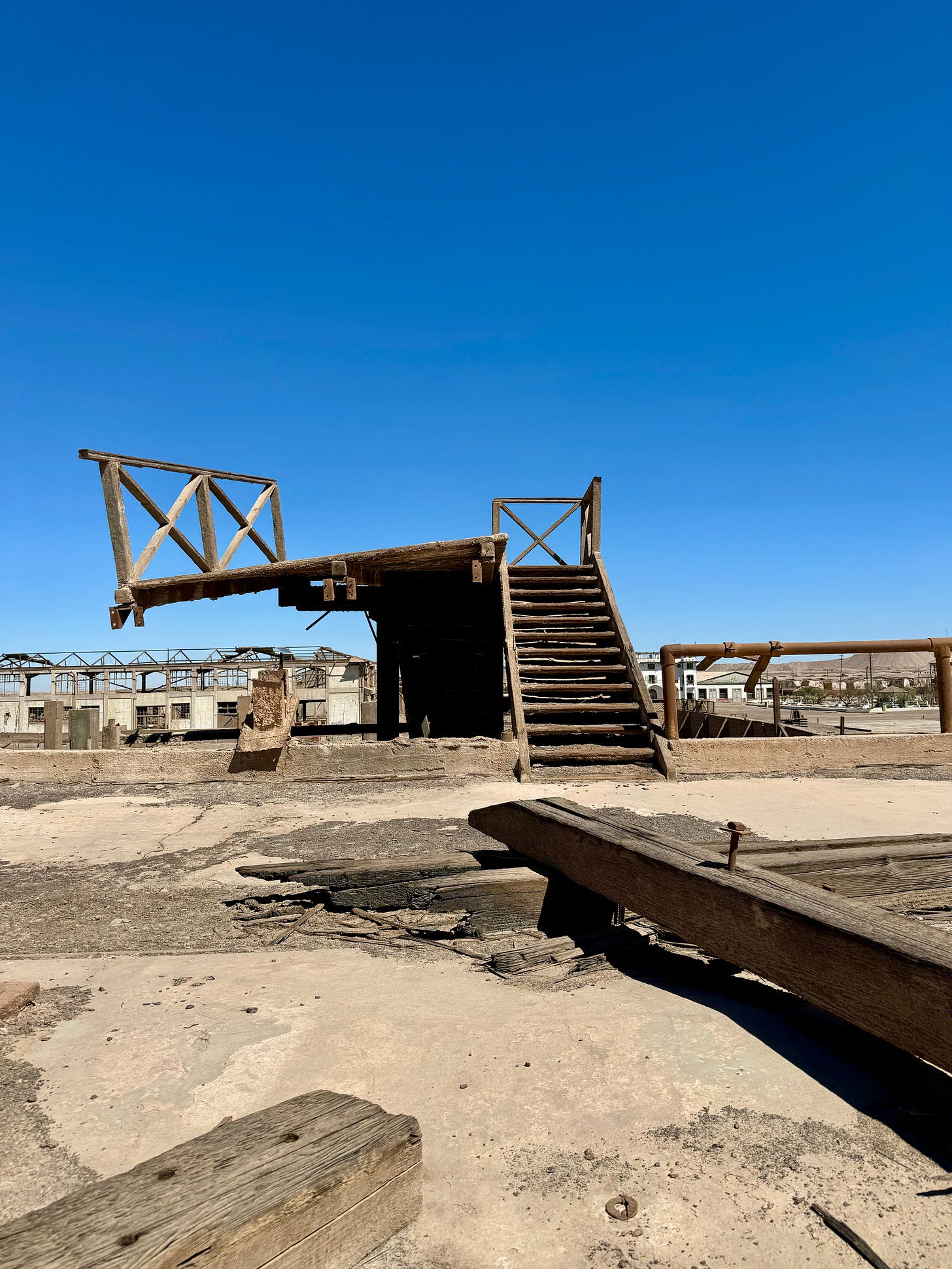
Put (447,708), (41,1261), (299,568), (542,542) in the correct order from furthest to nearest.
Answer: (447,708) < (542,542) < (299,568) < (41,1261)

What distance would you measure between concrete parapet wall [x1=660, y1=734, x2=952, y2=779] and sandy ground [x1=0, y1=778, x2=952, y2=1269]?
17.0 feet

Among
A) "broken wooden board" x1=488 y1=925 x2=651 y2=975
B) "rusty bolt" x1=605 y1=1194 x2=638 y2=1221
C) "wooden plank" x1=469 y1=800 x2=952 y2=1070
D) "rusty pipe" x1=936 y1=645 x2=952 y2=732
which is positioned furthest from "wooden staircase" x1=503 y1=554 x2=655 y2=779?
"rusty bolt" x1=605 y1=1194 x2=638 y2=1221

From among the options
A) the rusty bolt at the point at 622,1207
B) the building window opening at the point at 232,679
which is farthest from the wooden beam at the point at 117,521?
the building window opening at the point at 232,679

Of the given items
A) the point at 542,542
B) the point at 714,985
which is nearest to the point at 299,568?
the point at 542,542

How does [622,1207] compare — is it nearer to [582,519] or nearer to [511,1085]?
[511,1085]

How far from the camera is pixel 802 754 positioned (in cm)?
816

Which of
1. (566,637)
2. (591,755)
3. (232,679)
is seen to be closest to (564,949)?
(591,755)

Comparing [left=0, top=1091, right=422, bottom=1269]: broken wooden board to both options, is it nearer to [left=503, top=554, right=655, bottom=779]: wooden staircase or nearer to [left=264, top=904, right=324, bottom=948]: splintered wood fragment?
[left=264, top=904, right=324, bottom=948]: splintered wood fragment

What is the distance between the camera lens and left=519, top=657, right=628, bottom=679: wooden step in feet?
29.7

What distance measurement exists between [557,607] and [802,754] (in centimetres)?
383

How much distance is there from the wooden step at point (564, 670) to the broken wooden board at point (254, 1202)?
7393 mm

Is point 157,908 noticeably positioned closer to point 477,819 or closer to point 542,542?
point 477,819

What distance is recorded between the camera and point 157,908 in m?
4.05

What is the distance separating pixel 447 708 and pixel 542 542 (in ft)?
12.9
